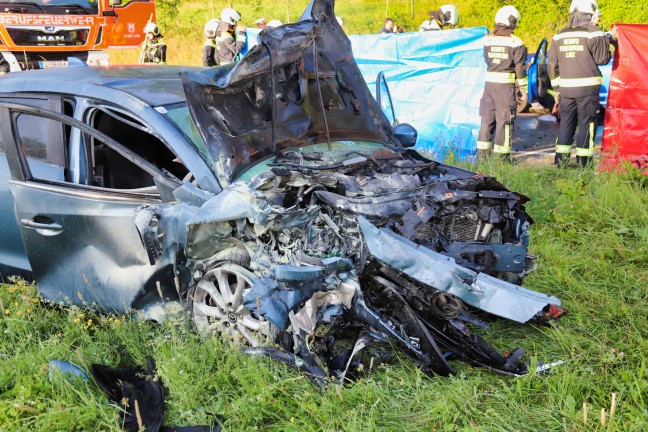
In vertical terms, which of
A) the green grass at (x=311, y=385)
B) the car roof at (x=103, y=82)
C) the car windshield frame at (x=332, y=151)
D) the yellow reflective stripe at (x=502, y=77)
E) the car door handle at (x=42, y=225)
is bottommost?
the green grass at (x=311, y=385)

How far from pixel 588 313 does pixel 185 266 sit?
2590 mm

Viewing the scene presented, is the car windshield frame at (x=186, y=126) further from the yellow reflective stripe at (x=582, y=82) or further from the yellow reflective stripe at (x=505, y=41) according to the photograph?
the yellow reflective stripe at (x=582, y=82)

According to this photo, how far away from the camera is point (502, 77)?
805cm

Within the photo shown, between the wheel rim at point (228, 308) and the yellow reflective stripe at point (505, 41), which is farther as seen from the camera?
the yellow reflective stripe at point (505, 41)

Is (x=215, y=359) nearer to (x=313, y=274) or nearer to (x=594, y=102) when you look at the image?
(x=313, y=274)

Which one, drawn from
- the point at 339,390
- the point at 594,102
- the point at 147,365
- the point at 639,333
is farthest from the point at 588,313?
the point at 594,102

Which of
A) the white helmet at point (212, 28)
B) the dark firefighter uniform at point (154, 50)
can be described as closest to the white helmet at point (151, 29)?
the dark firefighter uniform at point (154, 50)

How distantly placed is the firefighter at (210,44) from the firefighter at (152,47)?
130 cm

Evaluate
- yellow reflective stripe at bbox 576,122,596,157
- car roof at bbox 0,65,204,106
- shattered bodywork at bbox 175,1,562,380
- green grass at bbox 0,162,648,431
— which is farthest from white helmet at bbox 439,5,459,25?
green grass at bbox 0,162,648,431

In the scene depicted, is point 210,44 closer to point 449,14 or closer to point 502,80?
point 449,14

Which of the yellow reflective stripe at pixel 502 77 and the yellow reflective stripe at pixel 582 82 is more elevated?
the yellow reflective stripe at pixel 502 77

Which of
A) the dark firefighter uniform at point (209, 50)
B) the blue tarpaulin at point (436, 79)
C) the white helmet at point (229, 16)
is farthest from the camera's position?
the dark firefighter uniform at point (209, 50)

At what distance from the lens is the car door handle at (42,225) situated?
3.75 meters

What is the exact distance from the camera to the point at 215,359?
334 cm
